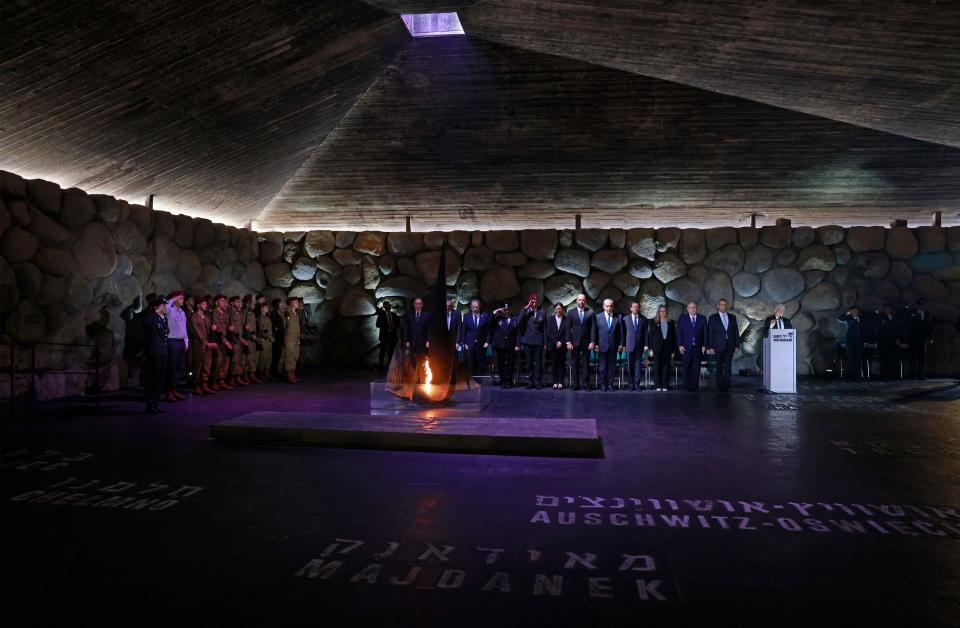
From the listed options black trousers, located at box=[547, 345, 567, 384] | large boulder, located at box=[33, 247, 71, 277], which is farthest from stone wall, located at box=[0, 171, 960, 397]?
black trousers, located at box=[547, 345, 567, 384]

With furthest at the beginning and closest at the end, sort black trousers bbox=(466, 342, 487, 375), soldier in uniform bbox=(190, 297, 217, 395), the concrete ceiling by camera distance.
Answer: black trousers bbox=(466, 342, 487, 375), soldier in uniform bbox=(190, 297, 217, 395), the concrete ceiling

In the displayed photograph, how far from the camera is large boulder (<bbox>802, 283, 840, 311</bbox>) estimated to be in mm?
15180

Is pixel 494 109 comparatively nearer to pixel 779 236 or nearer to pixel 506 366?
pixel 506 366

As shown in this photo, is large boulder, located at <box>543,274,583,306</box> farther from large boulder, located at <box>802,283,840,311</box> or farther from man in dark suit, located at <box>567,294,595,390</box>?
large boulder, located at <box>802,283,840,311</box>

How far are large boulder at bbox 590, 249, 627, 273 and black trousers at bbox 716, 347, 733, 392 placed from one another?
3.87 metres

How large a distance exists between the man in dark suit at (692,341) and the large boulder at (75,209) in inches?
414

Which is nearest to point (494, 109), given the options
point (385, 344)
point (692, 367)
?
point (692, 367)

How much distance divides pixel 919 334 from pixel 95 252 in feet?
52.7

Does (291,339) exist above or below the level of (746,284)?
below

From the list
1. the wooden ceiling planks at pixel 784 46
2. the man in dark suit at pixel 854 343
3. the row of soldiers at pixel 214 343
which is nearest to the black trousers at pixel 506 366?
the row of soldiers at pixel 214 343

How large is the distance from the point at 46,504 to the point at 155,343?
5053 mm

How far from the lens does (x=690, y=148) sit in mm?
A: 12836

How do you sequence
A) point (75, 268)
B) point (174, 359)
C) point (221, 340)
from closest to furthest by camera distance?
point (174, 359) → point (75, 268) → point (221, 340)

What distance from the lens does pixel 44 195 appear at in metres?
10.4
